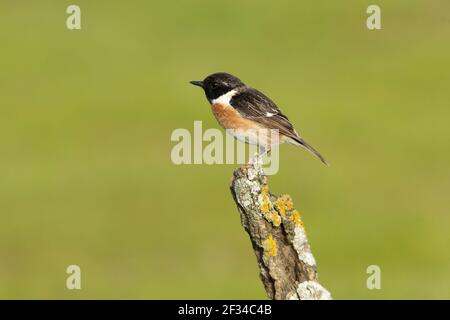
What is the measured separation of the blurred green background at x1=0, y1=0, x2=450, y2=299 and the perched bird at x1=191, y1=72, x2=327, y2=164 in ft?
24.3

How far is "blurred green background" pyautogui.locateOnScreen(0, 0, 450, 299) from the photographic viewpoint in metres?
22.4

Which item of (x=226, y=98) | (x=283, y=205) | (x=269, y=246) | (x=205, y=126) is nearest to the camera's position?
(x=269, y=246)

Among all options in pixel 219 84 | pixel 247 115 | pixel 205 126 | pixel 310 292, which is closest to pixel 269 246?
pixel 310 292

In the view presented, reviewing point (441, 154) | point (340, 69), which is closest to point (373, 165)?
point (441, 154)

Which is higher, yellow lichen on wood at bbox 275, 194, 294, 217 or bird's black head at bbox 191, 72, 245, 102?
bird's black head at bbox 191, 72, 245, 102

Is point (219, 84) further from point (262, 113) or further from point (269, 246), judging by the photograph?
point (269, 246)

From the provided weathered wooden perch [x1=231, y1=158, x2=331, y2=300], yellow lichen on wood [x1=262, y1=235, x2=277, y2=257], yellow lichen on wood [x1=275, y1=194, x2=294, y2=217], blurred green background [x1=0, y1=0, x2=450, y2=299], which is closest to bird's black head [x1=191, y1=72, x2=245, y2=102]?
weathered wooden perch [x1=231, y1=158, x2=331, y2=300]

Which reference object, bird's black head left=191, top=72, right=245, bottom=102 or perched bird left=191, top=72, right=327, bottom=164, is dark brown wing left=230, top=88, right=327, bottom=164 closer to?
perched bird left=191, top=72, right=327, bottom=164

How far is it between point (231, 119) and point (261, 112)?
0.32 meters

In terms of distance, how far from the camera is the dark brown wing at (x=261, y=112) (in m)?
12.0

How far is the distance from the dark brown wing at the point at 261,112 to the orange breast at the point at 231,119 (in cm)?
4

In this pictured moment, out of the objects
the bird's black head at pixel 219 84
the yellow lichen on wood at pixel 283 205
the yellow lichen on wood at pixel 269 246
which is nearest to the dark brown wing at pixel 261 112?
the bird's black head at pixel 219 84

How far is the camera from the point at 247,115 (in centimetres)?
1198

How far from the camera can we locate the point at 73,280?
19.8 m
